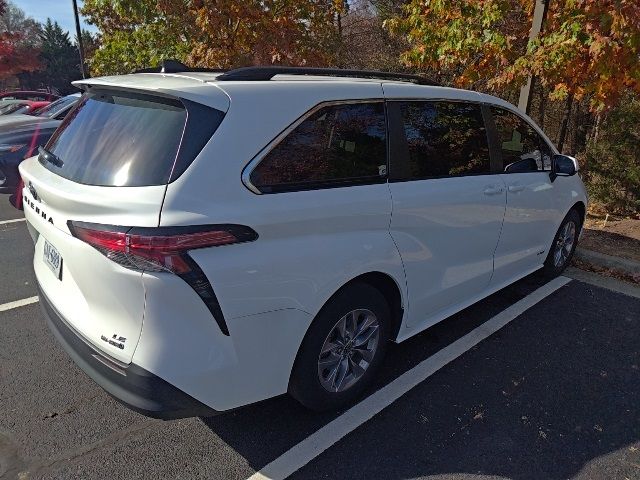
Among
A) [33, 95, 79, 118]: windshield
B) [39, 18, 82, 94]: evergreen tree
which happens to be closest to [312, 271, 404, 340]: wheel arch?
[33, 95, 79, 118]: windshield

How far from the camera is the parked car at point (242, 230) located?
6.09 ft

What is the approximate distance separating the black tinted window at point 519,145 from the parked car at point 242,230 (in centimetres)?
70

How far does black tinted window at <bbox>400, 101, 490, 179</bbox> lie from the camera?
2.79 m

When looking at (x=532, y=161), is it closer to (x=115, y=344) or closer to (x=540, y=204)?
(x=540, y=204)

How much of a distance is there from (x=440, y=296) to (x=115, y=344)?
2.00m

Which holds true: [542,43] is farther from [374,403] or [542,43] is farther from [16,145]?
[16,145]

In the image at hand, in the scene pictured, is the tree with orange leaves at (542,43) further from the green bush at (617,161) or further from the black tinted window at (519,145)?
the black tinted window at (519,145)

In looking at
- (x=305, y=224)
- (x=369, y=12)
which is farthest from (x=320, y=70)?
(x=369, y=12)

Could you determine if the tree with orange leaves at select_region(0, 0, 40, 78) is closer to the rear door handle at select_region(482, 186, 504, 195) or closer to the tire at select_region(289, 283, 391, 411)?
the rear door handle at select_region(482, 186, 504, 195)

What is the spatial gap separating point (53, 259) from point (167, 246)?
944 millimetres

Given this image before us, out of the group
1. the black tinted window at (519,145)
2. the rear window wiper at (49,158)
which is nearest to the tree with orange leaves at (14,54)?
the rear window wiper at (49,158)

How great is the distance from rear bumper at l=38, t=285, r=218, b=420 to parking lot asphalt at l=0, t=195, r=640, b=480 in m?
0.45

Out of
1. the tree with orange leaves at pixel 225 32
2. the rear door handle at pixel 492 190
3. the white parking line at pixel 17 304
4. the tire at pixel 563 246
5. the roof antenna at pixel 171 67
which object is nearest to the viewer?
the roof antenna at pixel 171 67

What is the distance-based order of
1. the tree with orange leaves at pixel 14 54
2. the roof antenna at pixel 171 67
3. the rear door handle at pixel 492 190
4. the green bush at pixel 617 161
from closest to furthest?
1. the roof antenna at pixel 171 67
2. the rear door handle at pixel 492 190
3. the green bush at pixel 617 161
4. the tree with orange leaves at pixel 14 54
